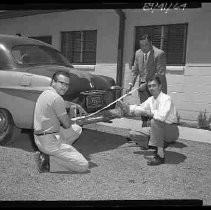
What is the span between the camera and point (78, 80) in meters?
5.83

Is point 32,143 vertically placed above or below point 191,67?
below

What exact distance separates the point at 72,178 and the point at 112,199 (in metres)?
0.81

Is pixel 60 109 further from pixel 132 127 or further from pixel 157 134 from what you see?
pixel 132 127

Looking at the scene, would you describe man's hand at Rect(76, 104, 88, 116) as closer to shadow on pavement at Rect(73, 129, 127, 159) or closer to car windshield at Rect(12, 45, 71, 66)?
shadow on pavement at Rect(73, 129, 127, 159)

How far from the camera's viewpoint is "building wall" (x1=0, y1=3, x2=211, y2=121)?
28.9 ft

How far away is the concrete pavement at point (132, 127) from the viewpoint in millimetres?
7262

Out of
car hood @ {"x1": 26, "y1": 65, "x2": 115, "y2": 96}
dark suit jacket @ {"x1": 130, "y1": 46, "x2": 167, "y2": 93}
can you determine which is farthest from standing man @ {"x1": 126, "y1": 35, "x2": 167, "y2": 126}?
car hood @ {"x1": 26, "y1": 65, "x2": 115, "y2": 96}

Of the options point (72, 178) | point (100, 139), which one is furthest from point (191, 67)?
point (72, 178)

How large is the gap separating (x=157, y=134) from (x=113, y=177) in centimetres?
93

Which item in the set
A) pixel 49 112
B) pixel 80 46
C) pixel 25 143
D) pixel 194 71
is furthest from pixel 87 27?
pixel 49 112

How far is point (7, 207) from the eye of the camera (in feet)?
11.6

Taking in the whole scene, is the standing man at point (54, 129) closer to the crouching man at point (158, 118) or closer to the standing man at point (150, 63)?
the crouching man at point (158, 118)

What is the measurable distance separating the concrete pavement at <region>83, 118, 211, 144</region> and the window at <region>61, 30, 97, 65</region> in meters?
3.10

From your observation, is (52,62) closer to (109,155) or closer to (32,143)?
(32,143)
